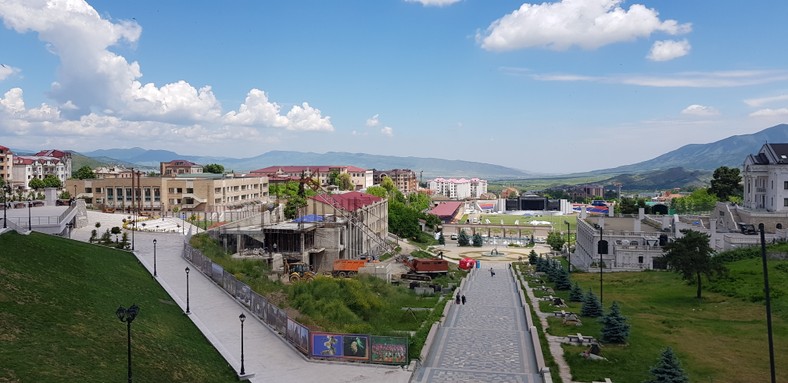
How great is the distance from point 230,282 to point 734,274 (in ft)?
→ 116

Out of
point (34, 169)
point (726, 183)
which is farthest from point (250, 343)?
point (34, 169)

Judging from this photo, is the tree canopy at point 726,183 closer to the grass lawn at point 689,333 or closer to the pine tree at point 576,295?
the grass lawn at point 689,333

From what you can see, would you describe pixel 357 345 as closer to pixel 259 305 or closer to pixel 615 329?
pixel 259 305

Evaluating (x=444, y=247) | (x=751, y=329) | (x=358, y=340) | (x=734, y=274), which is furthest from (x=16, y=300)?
(x=444, y=247)

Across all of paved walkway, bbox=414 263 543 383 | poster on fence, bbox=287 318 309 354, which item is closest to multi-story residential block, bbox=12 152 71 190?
paved walkway, bbox=414 263 543 383

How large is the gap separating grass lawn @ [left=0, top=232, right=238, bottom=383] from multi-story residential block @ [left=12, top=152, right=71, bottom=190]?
381 ft

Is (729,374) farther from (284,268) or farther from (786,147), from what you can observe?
(786,147)

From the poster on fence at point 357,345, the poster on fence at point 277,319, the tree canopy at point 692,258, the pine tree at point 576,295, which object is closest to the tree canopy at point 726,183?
the tree canopy at point 692,258

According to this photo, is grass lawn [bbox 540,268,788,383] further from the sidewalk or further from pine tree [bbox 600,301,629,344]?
the sidewalk

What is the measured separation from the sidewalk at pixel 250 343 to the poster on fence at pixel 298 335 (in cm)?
31

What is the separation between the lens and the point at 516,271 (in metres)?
63.5

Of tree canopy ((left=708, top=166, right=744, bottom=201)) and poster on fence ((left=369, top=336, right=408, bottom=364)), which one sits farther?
tree canopy ((left=708, top=166, right=744, bottom=201))

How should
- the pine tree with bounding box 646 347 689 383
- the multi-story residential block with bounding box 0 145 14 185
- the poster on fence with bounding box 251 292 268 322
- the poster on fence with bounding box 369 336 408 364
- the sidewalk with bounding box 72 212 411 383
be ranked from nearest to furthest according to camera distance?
the pine tree with bounding box 646 347 689 383
the sidewalk with bounding box 72 212 411 383
the poster on fence with bounding box 369 336 408 364
the poster on fence with bounding box 251 292 268 322
the multi-story residential block with bounding box 0 145 14 185

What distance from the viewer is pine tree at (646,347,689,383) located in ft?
62.9
